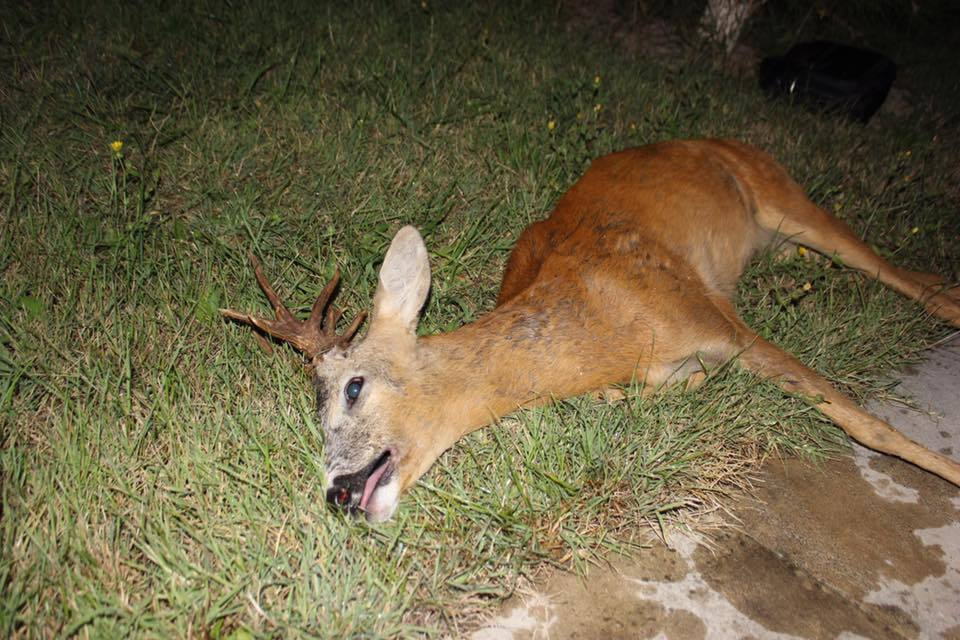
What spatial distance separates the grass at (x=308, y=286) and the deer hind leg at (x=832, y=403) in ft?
0.28

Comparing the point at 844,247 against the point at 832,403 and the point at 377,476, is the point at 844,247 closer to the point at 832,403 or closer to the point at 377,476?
the point at 832,403

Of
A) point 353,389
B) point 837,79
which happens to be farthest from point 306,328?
point 837,79

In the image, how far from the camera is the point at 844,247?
401 cm

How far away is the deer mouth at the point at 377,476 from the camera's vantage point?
8.39 feet

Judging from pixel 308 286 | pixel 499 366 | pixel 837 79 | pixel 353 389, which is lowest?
pixel 308 286

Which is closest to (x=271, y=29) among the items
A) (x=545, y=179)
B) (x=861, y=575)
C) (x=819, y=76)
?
(x=545, y=179)

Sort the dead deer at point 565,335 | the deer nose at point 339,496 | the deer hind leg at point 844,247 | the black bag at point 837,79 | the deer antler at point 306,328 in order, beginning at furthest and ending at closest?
1. the black bag at point 837,79
2. the deer hind leg at point 844,247
3. the deer antler at point 306,328
4. the dead deer at point 565,335
5. the deer nose at point 339,496

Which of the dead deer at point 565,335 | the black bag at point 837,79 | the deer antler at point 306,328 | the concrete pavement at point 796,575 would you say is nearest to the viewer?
the concrete pavement at point 796,575

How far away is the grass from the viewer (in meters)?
2.36

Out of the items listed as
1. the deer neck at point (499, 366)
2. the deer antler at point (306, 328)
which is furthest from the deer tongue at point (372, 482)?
the deer antler at point (306, 328)

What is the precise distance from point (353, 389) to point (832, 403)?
1.96 metres

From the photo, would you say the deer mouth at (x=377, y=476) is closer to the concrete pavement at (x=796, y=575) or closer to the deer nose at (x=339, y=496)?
the deer nose at (x=339, y=496)

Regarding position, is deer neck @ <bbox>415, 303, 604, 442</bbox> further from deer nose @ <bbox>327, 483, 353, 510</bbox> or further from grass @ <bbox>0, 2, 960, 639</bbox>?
deer nose @ <bbox>327, 483, 353, 510</bbox>

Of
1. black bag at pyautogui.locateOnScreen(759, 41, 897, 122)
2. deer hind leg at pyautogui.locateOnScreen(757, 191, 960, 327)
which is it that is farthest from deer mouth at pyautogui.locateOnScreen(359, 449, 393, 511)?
black bag at pyautogui.locateOnScreen(759, 41, 897, 122)
